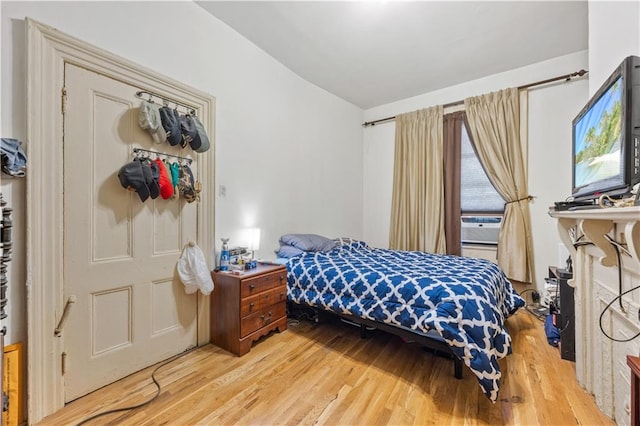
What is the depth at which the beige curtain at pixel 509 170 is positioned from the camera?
3098mm

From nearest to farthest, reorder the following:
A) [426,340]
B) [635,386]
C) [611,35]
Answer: [635,386] → [611,35] → [426,340]

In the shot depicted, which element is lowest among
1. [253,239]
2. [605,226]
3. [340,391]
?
[340,391]

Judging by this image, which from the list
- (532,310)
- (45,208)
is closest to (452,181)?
(532,310)

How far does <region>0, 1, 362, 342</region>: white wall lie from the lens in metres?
1.42

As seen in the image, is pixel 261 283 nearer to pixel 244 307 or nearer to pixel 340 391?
pixel 244 307

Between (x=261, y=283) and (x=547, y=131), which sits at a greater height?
(x=547, y=131)

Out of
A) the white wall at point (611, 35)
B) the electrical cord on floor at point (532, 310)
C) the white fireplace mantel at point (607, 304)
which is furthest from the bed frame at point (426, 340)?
the white wall at point (611, 35)

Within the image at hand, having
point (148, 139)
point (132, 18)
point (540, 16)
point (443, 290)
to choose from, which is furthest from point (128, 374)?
point (540, 16)

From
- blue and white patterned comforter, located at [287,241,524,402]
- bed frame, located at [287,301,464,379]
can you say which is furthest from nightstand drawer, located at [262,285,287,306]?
bed frame, located at [287,301,464,379]

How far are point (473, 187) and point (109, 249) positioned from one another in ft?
12.8

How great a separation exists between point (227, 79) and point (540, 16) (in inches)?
113

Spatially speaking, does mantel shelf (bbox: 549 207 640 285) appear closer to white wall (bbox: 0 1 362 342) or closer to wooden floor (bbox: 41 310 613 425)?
wooden floor (bbox: 41 310 613 425)

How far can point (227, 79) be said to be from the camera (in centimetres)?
251

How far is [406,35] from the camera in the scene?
2.61 m
